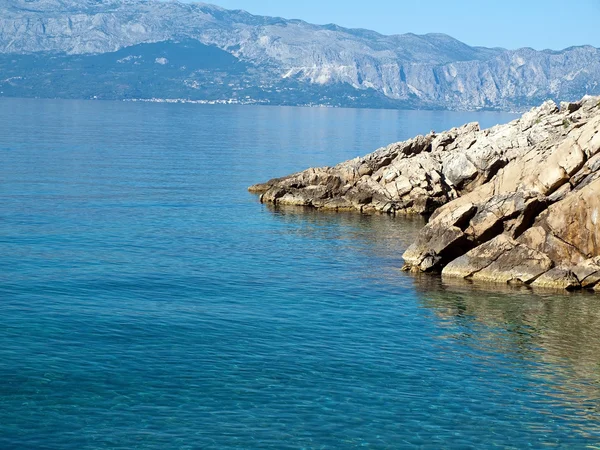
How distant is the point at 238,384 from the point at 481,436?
448 inches

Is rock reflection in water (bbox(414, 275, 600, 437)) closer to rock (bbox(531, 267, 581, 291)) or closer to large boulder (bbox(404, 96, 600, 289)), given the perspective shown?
rock (bbox(531, 267, 581, 291))

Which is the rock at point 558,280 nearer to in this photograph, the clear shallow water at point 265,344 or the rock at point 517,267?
the rock at point 517,267

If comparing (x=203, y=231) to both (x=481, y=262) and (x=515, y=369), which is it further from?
(x=515, y=369)

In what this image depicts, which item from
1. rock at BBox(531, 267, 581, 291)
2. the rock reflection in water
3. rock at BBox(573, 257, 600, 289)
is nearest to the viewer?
the rock reflection in water

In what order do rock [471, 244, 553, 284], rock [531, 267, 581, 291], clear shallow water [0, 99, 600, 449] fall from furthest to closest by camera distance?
rock [471, 244, 553, 284] < rock [531, 267, 581, 291] < clear shallow water [0, 99, 600, 449]

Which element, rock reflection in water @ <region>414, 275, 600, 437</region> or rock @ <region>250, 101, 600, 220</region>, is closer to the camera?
rock reflection in water @ <region>414, 275, 600, 437</region>

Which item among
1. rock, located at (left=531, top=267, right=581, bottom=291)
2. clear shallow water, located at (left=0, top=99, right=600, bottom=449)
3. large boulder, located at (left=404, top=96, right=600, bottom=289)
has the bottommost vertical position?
clear shallow water, located at (left=0, top=99, right=600, bottom=449)

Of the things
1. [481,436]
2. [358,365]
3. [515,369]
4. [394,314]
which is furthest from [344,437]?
[394,314]

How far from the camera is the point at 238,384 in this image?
3916 centimetres

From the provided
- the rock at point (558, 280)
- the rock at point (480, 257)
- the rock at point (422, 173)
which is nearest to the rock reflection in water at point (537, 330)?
the rock at point (558, 280)

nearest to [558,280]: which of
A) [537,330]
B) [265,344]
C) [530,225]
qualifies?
[530,225]

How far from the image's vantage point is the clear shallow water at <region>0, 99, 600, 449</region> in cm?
3481

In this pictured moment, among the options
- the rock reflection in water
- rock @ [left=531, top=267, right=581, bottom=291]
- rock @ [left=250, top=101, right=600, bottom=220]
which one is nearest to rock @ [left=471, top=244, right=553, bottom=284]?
rock @ [left=531, top=267, right=581, bottom=291]

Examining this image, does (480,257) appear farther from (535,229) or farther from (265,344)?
(265,344)
